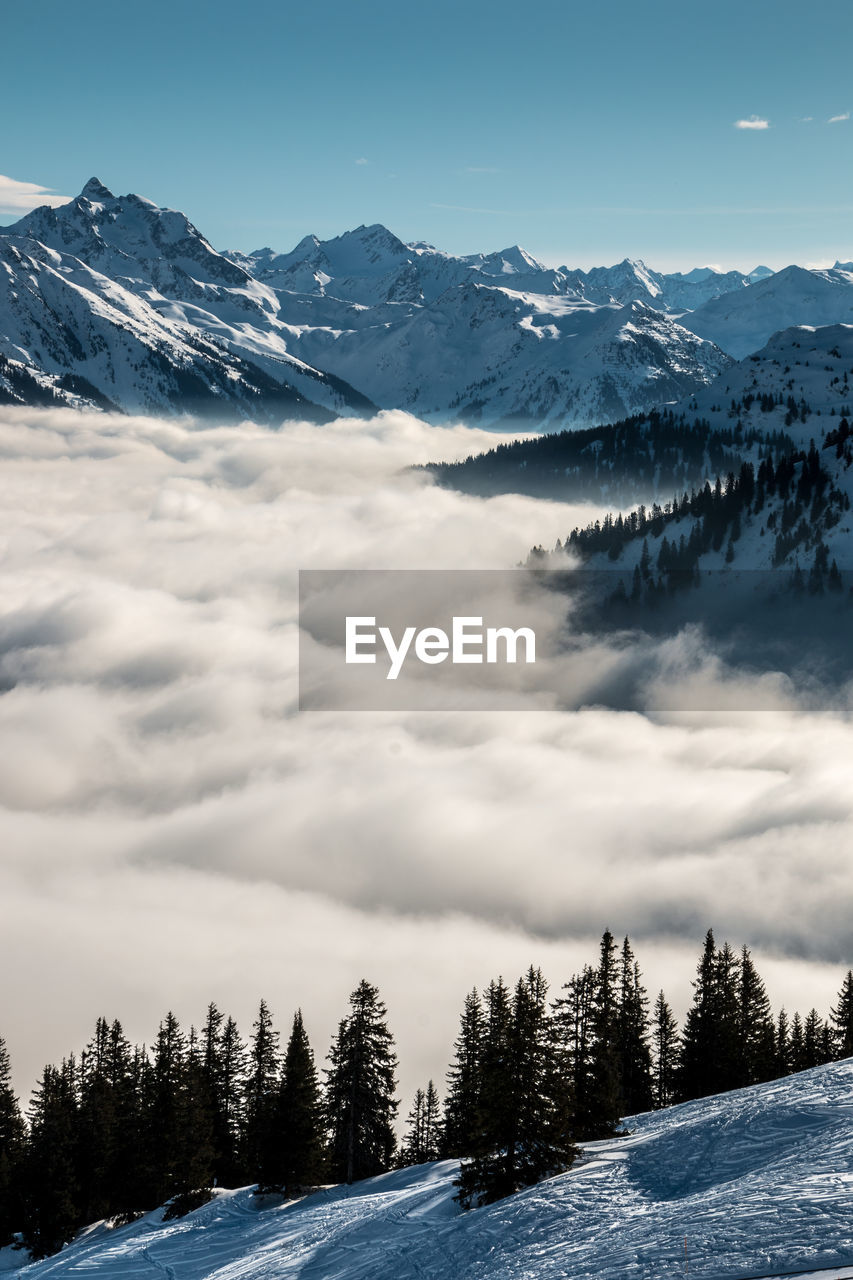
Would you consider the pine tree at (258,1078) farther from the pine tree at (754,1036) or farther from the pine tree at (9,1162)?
the pine tree at (754,1036)

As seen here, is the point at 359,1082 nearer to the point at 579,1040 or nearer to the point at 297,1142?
the point at 297,1142

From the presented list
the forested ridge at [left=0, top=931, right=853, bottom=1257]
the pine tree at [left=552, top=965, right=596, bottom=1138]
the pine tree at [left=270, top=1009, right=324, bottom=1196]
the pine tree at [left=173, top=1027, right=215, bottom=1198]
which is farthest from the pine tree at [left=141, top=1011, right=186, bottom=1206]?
the pine tree at [left=552, top=965, right=596, bottom=1138]

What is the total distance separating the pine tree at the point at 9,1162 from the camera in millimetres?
65062

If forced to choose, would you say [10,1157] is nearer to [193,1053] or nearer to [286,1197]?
[193,1053]

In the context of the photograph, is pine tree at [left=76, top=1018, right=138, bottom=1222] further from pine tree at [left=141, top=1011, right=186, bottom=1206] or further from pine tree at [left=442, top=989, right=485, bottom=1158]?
pine tree at [left=442, top=989, right=485, bottom=1158]

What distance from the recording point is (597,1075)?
48.7m

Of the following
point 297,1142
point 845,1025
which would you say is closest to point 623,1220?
point 297,1142

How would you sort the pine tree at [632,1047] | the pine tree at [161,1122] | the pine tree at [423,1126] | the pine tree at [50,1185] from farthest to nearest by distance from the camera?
the pine tree at [423,1126], the pine tree at [50,1185], the pine tree at [632,1047], the pine tree at [161,1122]

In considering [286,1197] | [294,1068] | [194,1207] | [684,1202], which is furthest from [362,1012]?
[684,1202]

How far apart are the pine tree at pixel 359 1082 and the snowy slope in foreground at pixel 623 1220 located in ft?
17.1

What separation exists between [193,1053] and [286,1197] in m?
16.6

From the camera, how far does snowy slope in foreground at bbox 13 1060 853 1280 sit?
25.4m

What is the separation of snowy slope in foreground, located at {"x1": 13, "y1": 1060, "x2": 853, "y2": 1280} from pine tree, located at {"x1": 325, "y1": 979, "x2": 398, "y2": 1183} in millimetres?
5218

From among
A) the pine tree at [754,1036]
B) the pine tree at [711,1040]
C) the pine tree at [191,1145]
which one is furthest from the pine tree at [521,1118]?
the pine tree at [754,1036]
